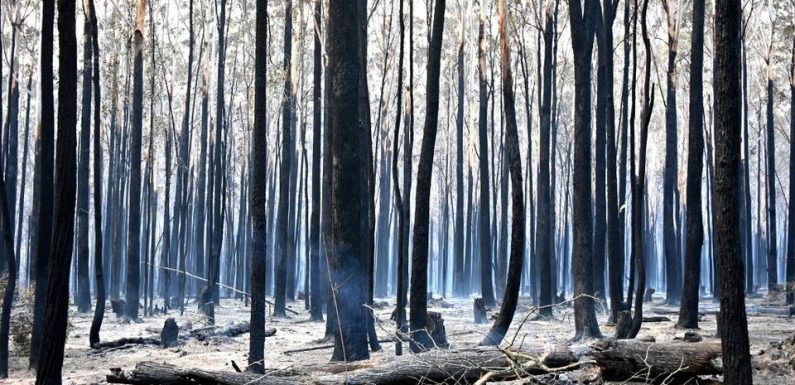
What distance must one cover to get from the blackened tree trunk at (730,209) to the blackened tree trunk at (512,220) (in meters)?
3.38

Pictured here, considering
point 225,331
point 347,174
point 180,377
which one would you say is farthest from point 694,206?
point 180,377

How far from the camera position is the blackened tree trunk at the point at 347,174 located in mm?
7676

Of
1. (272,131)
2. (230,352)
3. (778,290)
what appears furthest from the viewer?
(272,131)

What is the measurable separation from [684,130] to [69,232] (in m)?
33.6

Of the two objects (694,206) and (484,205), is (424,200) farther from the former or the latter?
(484,205)

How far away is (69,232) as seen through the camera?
17.8ft

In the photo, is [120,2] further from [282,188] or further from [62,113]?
[62,113]

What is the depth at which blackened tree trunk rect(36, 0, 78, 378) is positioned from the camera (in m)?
5.41

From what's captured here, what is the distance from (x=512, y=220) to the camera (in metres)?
8.27

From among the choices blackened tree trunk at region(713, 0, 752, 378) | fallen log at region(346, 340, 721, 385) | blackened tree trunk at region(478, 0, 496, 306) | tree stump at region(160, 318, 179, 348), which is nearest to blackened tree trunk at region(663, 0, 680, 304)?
blackened tree trunk at region(478, 0, 496, 306)

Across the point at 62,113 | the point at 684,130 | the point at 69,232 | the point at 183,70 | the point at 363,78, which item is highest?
the point at 183,70

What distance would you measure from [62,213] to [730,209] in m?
4.26

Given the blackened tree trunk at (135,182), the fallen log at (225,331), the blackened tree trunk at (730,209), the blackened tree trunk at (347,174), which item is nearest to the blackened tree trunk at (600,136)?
the blackened tree trunk at (347,174)

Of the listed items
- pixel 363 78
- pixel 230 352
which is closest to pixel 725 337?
pixel 363 78
